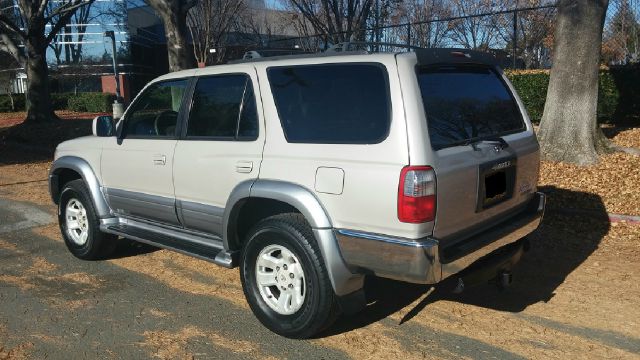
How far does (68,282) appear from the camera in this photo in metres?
5.17

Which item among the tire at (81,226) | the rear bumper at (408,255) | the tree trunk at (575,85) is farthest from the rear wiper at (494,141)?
the tree trunk at (575,85)

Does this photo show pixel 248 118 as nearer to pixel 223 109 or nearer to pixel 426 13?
pixel 223 109

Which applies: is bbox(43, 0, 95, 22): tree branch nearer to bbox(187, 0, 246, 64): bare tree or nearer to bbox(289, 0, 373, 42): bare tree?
bbox(289, 0, 373, 42): bare tree

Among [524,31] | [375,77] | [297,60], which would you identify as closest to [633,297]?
[375,77]

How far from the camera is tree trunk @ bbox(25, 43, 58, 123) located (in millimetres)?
20250

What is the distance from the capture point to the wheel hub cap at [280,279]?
12.7 feet

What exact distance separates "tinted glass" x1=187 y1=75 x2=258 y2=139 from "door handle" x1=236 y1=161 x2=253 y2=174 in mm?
197

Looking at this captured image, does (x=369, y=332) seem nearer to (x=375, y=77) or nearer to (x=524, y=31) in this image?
(x=375, y=77)

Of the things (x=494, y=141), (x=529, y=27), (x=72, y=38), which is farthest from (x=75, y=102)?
(x=494, y=141)

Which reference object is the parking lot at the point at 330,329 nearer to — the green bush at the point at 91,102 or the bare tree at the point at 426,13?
the bare tree at the point at 426,13

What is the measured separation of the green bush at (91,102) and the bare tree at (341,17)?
17.1 metres

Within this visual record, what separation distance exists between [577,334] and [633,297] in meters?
0.99

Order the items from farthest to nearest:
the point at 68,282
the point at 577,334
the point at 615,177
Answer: the point at 615,177, the point at 68,282, the point at 577,334

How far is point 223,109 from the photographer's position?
4.42 meters
